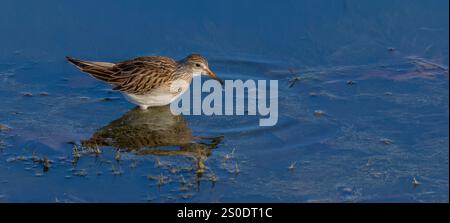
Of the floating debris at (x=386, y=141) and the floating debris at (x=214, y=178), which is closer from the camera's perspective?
the floating debris at (x=214, y=178)

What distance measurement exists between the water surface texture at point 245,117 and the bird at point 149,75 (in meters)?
0.22

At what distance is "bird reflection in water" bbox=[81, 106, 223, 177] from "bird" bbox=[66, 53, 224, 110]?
23 cm

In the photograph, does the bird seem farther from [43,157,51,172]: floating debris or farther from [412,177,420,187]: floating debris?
[412,177,420,187]: floating debris

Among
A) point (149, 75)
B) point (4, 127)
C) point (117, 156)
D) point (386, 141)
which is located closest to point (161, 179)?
point (117, 156)

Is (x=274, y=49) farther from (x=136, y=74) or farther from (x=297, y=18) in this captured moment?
(x=136, y=74)

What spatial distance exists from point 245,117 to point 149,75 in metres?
1.39

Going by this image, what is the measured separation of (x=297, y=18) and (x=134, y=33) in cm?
239

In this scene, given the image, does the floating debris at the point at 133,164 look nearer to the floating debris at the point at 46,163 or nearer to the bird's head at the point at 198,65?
the floating debris at the point at 46,163

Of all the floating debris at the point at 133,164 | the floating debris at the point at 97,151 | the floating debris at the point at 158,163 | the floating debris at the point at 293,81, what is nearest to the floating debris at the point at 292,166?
the floating debris at the point at 158,163

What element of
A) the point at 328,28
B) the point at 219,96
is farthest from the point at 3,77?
the point at 328,28

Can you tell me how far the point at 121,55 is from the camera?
1232 centimetres

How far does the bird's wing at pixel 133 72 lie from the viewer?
10.8 metres

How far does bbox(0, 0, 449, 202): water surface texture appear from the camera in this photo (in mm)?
8844

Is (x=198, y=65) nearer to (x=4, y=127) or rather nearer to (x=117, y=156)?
(x=117, y=156)
